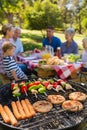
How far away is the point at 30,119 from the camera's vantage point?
130 inches

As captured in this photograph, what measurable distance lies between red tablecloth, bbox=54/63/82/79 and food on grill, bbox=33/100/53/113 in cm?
174

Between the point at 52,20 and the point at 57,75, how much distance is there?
14.9 metres

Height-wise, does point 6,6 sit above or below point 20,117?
above

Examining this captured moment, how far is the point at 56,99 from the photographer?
3744 millimetres

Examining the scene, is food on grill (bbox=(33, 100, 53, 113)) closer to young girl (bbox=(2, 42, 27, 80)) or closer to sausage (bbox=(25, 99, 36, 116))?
sausage (bbox=(25, 99, 36, 116))

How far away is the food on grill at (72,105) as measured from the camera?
340cm

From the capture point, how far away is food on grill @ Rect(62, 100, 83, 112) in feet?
11.2

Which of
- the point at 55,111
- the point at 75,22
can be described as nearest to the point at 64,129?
the point at 55,111

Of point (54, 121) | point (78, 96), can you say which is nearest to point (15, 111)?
point (54, 121)

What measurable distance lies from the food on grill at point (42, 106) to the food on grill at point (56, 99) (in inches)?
3.2

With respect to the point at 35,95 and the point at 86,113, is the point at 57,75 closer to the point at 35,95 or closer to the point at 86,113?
the point at 35,95

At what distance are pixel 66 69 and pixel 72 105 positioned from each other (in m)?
1.91

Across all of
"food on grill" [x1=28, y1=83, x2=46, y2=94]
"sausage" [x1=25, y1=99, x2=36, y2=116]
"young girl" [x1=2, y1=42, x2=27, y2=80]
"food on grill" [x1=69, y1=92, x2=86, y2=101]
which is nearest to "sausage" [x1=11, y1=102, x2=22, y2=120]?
"sausage" [x1=25, y1=99, x2=36, y2=116]

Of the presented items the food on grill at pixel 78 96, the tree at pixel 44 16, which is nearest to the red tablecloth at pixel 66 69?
the food on grill at pixel 78 96
